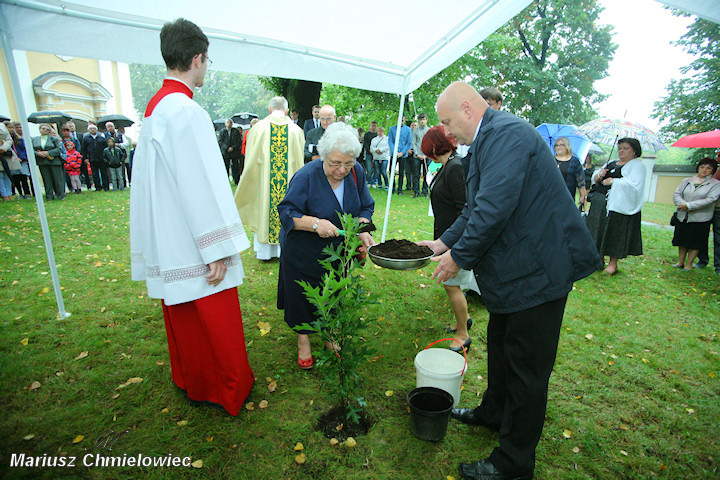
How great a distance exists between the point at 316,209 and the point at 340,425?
169 centimetres

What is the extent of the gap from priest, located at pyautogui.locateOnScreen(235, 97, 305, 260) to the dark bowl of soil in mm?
2791

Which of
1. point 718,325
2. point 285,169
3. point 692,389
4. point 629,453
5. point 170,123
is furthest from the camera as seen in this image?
point 285,169

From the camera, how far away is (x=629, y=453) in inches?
105

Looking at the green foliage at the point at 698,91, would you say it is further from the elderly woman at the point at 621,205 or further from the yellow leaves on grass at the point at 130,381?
the yellow leaves on grass at the point at 130,381

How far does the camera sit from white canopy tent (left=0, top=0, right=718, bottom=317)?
334 centimetres

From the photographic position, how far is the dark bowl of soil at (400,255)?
2.63 metres

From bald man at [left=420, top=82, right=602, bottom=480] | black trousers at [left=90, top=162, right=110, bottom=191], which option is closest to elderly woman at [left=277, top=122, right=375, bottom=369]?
bald man at [left=420, top=82, right=602, bottom=480]

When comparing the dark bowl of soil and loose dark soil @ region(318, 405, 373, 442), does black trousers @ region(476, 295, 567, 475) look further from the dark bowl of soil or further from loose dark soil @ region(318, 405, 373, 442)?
loose dark soil @ region(318, 405, 373, 442)

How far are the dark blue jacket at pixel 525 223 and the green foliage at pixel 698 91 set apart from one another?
2552cm

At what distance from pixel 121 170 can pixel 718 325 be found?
15.8 m

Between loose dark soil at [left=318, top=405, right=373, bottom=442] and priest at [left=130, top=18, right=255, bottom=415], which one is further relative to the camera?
loose dark soil at [left=318, top=405, right=373, bottom=442]

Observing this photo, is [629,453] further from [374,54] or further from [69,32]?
[69,32]

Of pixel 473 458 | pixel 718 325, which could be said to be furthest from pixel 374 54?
pixel 718 325

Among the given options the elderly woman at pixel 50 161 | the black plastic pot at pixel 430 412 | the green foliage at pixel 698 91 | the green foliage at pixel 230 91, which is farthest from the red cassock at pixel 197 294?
the green foliage at pixel 230 91
